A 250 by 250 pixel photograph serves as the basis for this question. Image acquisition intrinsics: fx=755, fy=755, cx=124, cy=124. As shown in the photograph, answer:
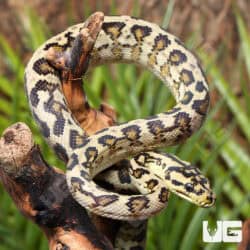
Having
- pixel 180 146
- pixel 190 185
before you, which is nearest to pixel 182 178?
pixel 190 185

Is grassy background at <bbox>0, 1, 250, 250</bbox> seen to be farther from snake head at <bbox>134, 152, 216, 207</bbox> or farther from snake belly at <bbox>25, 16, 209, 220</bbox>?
snake head at <bbox>134, 152, 216, 207</bbox>

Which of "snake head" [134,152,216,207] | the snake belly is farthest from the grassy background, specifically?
"snake head" [134,152,216,207]

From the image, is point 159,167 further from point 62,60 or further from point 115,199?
point 62,60

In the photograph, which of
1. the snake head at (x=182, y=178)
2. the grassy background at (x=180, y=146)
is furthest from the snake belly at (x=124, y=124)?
the grassy background at (x=180, y=146)

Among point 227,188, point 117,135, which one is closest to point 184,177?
point 117,135

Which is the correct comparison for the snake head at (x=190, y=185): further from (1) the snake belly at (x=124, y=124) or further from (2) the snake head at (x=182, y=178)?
(1) the snake belly at (x=124, y=124)

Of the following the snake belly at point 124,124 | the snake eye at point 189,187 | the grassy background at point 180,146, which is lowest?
the grassy background at point 180,146

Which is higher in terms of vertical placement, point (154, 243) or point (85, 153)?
point (85, 153)
